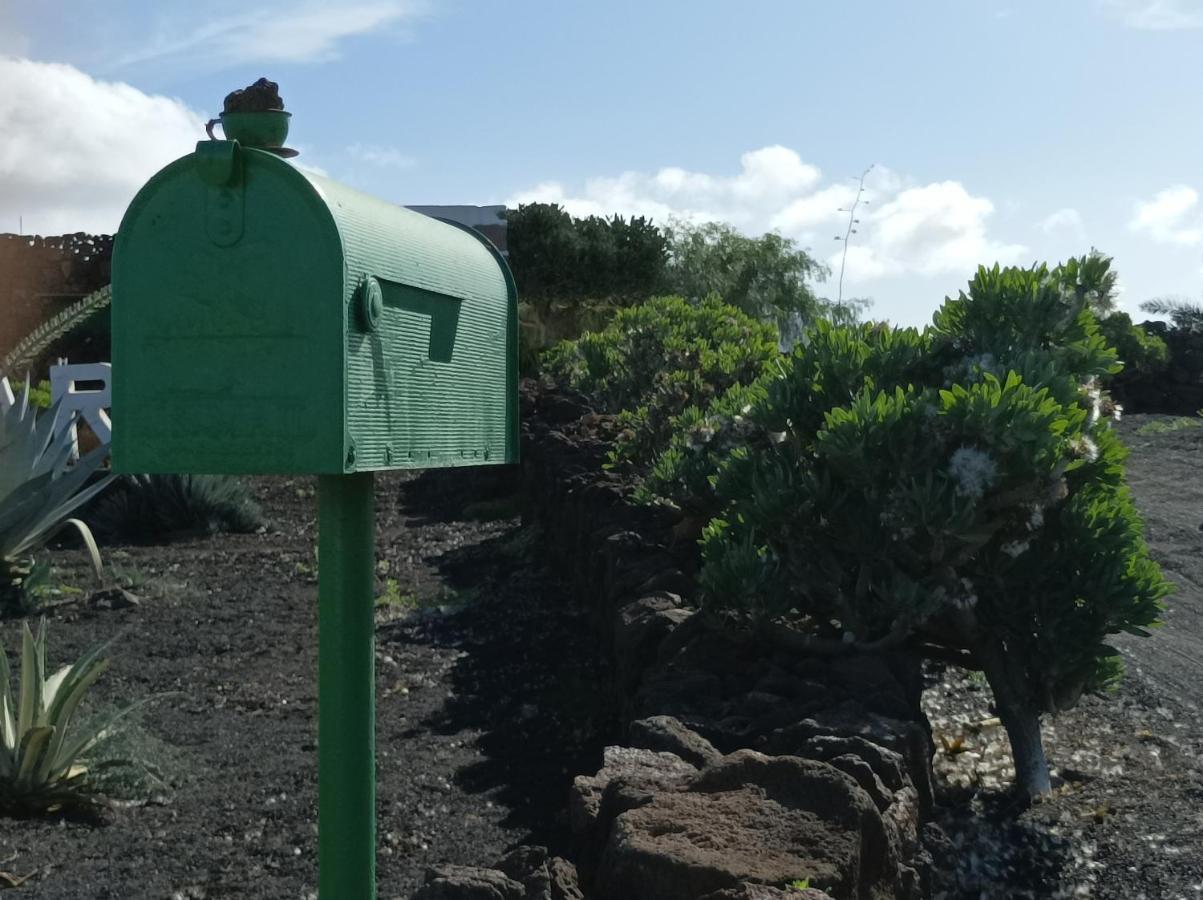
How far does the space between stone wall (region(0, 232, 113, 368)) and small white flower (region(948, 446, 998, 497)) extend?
2060 centimetres

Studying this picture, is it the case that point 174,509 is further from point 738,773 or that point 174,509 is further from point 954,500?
point 738,773

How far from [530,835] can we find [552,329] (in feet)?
63.5

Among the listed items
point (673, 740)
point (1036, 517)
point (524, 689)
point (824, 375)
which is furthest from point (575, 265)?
point (673, 740)

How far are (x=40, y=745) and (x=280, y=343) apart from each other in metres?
2.49

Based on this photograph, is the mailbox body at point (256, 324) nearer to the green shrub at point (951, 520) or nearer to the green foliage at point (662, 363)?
the green shrub at point (951, 520)

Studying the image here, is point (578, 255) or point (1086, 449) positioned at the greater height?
point (578, 255)

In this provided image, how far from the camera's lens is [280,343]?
2205 millimetres

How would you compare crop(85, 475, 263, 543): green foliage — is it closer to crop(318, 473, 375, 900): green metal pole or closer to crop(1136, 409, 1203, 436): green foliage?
crop(318, 473, 375, 900): green metal pole

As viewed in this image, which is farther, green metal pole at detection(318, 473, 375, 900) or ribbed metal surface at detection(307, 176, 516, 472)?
green metal pole at detection(318, 473, 375, 900)

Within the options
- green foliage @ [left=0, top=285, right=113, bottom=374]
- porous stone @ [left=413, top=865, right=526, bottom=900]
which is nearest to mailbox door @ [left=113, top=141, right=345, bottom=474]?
porous stone @ [left=413, top=865, right=526, bottom=900]

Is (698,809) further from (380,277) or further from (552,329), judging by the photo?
(552,329)

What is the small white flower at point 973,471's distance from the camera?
414cm

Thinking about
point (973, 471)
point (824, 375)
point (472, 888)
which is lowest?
point (472, 888)

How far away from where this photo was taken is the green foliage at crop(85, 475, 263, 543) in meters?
9.81
